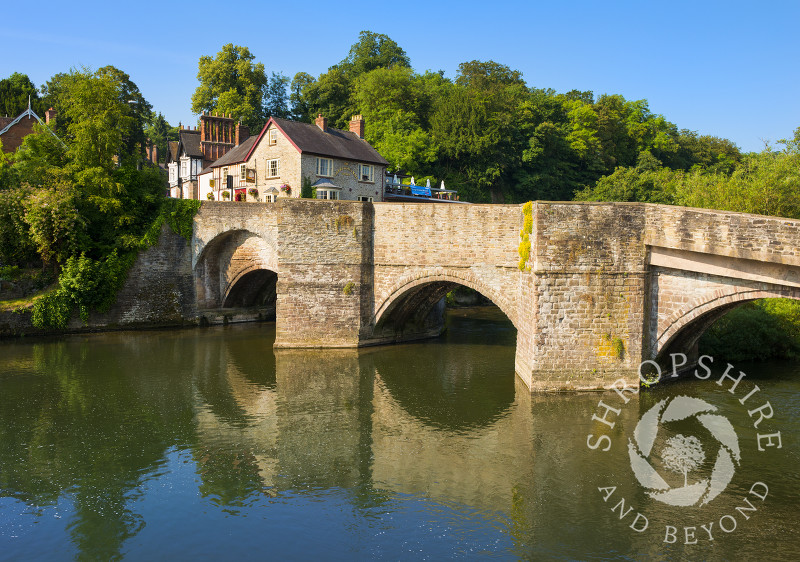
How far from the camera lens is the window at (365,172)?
37.2 m

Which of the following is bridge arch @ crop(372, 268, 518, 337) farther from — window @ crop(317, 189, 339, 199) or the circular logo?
window @ crop(317, 189, 339, 199)

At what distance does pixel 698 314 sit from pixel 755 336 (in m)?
6.61

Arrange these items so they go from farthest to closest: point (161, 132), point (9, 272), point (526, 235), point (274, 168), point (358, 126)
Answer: point (161, 132)
point (358, 126)
point (274, 168)
point (9, 272)
point (526, 235)

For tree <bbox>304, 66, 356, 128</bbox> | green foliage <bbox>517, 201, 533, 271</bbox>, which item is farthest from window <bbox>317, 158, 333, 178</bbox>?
tree <bbox>304, 66, 356, 128</bbox>

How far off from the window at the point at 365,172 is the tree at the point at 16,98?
29.5 metres

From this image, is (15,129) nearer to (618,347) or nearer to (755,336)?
(618,347)

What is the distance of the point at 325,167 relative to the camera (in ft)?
116

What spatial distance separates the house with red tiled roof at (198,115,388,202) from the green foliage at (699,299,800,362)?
1955 cm

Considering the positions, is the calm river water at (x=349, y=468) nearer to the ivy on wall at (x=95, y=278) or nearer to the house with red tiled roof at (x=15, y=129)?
the ivy on wall at (x=95, y=278)

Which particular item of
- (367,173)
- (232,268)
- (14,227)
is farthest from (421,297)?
(14,227)

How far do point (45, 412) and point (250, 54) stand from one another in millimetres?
45587

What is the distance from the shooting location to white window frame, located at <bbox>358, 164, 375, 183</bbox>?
37.2m

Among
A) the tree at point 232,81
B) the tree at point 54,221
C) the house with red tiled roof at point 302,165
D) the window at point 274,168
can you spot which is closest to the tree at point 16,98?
the tree at point 232,81

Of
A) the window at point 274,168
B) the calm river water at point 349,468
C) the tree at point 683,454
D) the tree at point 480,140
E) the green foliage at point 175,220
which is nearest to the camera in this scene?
the calm river water at point 349,468
